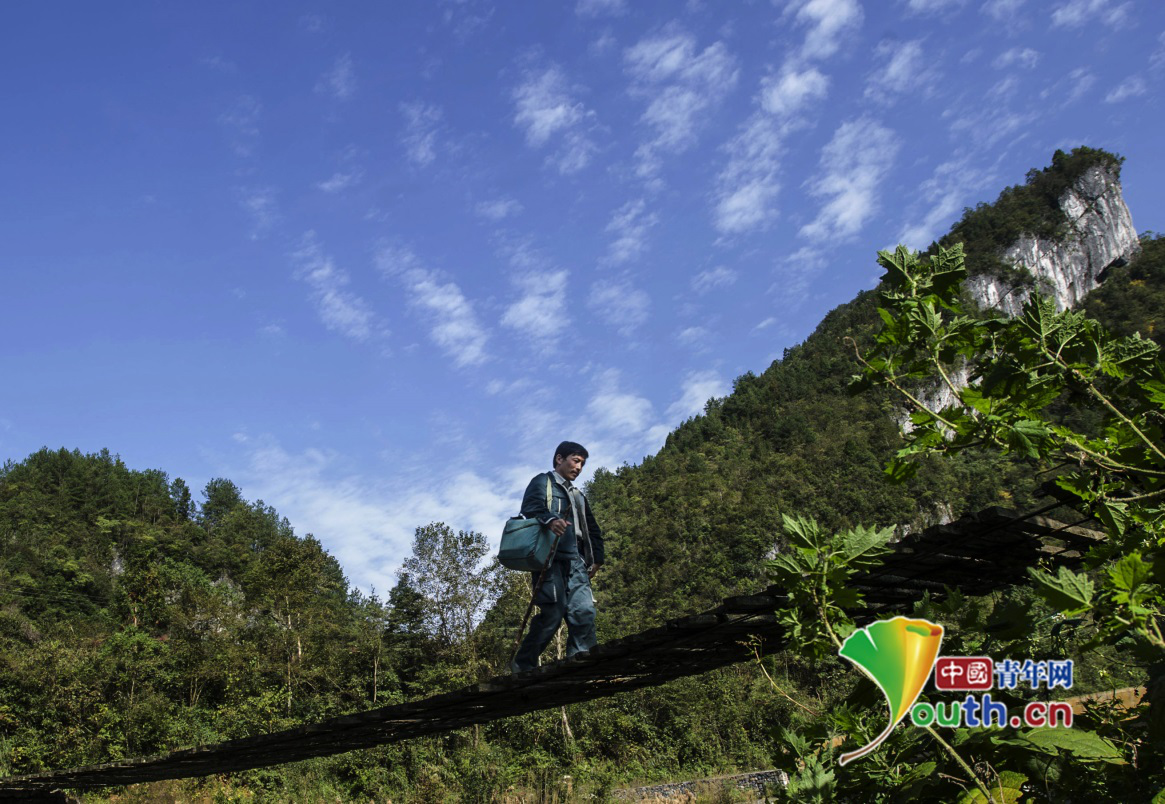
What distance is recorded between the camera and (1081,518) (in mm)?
2521

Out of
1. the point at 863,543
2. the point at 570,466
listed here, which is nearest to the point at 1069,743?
the point at 863,543

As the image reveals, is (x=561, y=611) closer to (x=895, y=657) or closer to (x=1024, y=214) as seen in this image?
(x=895, y=657)

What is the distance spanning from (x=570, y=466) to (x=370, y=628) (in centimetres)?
2256

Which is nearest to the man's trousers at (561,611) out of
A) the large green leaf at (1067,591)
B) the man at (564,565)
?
the man at (564,565)

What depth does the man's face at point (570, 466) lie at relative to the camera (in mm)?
4723

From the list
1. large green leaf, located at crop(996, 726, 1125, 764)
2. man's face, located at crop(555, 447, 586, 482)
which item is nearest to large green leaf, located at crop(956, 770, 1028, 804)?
large green leaf, located at crop(996, 726, 1125, 764)

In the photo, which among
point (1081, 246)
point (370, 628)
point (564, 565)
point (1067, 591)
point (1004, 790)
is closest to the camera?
point (1067, 591)

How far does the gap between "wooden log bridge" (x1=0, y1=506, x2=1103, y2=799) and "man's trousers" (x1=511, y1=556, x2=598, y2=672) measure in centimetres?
45

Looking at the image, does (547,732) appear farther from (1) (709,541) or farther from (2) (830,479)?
(2) (830,479)

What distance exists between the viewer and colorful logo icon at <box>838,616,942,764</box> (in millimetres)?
1667

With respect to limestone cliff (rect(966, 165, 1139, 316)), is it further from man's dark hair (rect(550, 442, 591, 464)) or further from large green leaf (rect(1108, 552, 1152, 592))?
large green leaf (rect(1108, 552, 1152, 592))

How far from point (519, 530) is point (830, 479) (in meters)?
50.9

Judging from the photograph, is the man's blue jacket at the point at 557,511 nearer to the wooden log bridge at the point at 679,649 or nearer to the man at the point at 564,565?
the man at the point at 564,565

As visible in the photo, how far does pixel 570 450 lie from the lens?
4793 millimetres
